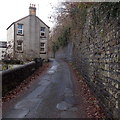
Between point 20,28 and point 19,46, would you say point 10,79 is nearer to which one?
point 19,46

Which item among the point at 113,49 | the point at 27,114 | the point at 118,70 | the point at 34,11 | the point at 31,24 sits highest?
the point at 34,11

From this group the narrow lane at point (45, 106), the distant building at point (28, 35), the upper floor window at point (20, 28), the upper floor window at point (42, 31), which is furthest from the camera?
the upper floor window at point (42, 31)

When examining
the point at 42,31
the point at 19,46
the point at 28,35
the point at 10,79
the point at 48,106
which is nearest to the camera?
the point at 48,106

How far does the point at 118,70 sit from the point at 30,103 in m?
4.25

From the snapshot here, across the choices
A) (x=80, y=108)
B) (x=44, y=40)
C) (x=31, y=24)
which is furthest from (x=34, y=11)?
(x=80, y=108)

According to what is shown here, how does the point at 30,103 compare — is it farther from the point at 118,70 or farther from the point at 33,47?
the point at 33,47

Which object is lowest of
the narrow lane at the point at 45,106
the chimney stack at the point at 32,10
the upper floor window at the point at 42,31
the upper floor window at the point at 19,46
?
the narrow lane at the point at 45,106

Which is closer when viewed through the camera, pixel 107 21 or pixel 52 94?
pixel 107 21

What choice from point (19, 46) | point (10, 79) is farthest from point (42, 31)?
point (10, 79)

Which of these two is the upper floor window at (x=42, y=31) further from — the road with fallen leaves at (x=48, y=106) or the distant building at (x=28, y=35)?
the road with fallen leaves at (x=48, y=106)

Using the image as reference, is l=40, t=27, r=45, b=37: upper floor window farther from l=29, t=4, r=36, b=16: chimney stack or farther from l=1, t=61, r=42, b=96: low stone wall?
l=1, t=61, r=42, b=96: low stone wall

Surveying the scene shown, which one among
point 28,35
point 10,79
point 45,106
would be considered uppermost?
point 28,35

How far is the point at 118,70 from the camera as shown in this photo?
511cm

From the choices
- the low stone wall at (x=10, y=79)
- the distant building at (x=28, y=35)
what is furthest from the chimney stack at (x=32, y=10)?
the low stone wall at (x=10, y=79)
